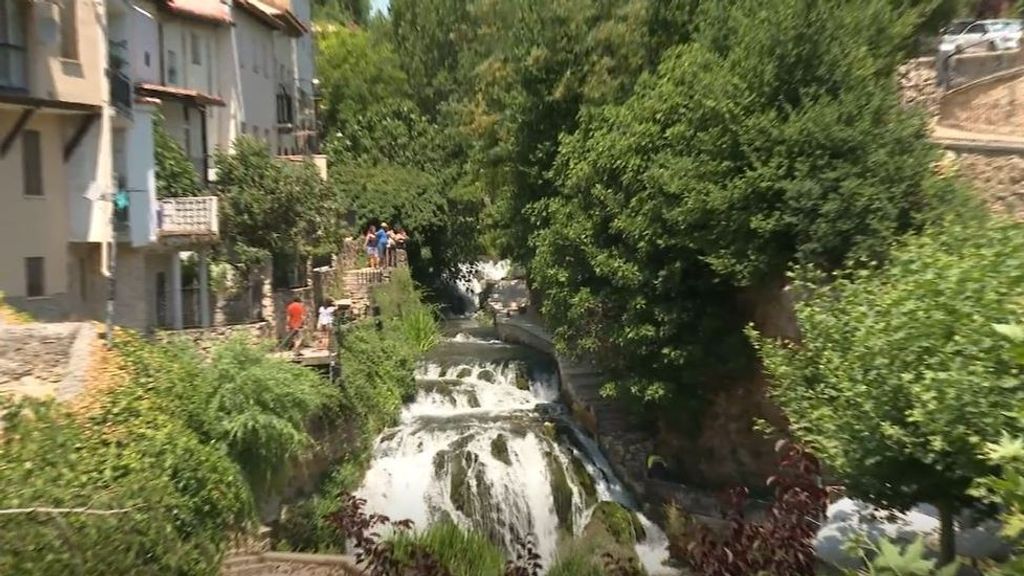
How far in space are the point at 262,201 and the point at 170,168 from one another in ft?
9.48

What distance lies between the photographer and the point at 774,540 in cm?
790

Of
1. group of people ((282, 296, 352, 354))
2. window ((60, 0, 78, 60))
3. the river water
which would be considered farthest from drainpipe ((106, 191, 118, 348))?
the river water

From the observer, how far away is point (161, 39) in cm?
2798

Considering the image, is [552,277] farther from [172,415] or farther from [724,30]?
[172,415]

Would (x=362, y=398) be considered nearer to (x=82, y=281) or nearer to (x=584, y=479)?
(x=584, y=479)

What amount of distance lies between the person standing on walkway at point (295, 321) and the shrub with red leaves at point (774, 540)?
16.9m

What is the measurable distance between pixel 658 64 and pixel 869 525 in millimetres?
15770

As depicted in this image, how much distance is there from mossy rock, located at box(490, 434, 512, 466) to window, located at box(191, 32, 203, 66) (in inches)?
573

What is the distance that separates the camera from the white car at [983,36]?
3019cm

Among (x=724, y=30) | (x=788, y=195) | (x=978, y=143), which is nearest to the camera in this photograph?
(x=788, y=195)

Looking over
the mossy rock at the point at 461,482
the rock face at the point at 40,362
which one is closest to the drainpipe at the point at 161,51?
the mossy rock at the point at 461,482

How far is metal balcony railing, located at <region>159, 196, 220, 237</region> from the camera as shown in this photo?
2328cm

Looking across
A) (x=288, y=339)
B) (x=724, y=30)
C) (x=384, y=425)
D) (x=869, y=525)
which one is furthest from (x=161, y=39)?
(x=869, y=525)

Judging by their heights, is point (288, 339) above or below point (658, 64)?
below
